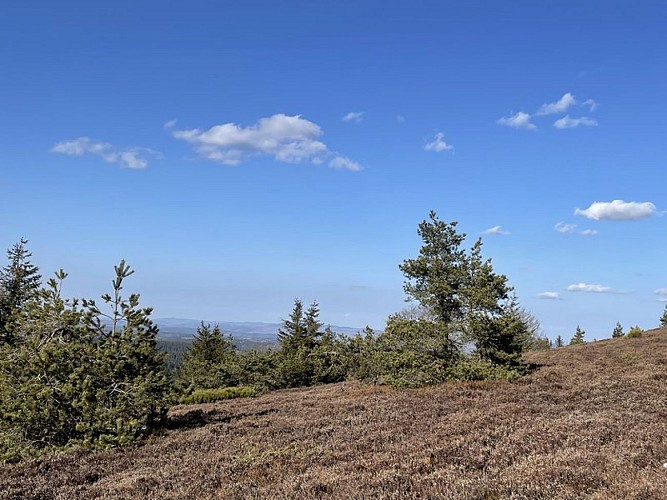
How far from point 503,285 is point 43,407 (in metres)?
20.2

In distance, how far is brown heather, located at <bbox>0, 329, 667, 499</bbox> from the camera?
23.6 feet

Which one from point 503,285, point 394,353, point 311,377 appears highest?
point 503,285

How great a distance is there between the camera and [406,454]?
9.89m

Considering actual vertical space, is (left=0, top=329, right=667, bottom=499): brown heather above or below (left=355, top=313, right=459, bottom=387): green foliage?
below

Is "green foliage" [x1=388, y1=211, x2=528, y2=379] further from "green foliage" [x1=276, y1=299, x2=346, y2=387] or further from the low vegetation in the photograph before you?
"green foliage" [x1=276, y1=299, x2=346, y2=387]

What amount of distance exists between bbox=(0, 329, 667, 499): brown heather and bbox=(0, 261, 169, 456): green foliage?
3.14 ft

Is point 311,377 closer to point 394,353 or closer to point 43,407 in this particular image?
point 394,353

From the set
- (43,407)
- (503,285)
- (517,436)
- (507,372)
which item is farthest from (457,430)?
(503,285)

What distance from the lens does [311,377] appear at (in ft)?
137

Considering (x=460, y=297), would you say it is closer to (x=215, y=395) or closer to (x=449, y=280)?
(x=449, y=280)

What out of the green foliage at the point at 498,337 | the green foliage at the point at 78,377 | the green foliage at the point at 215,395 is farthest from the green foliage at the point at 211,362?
the green foliage at the point at 78,377

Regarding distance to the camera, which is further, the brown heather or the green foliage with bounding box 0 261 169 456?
the green foliage with bounding box 0 261 169 456

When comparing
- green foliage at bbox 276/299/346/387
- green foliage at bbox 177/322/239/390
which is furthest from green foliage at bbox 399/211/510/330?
green foliage at bbox 177/322/239/390

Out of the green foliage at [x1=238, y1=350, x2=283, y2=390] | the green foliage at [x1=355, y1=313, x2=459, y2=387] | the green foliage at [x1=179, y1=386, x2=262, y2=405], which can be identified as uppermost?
the green foliage at [x1=355, y1=313, x2=459, y2=387]
